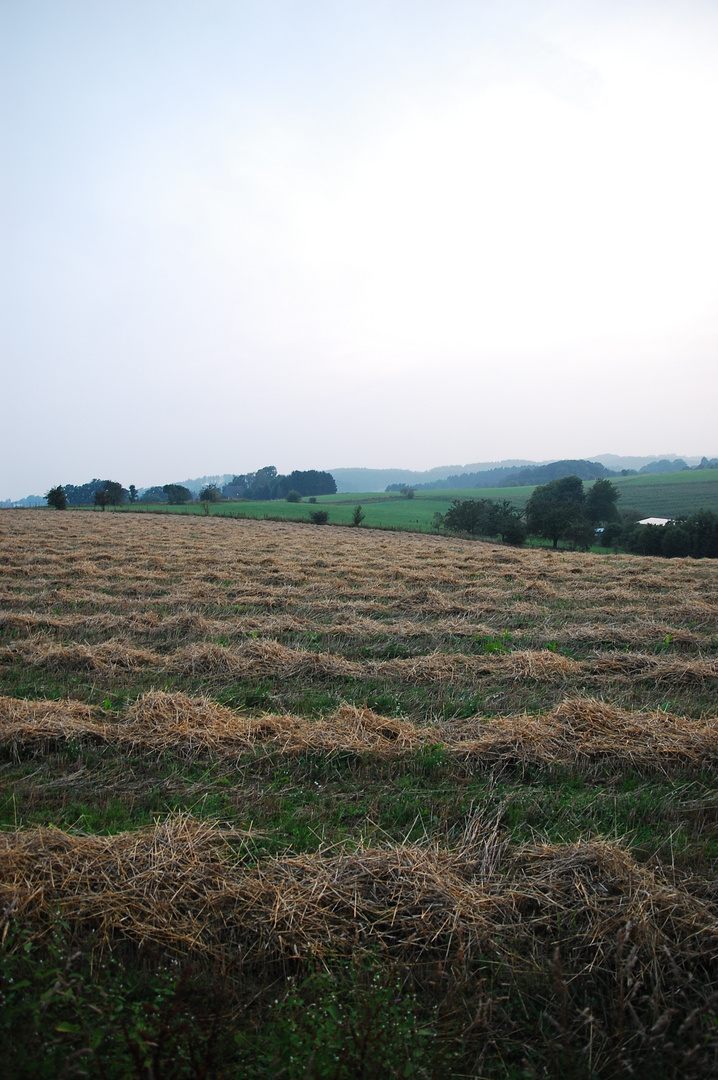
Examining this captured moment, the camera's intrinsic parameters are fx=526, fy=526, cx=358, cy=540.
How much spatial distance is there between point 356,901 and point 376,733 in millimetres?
1976

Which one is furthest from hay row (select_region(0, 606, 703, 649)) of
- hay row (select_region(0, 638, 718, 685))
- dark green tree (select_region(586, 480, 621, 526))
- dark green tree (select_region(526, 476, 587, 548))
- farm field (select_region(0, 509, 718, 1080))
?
dark green tree (select_region(586, 480, 621, 526))

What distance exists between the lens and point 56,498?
49031 mm

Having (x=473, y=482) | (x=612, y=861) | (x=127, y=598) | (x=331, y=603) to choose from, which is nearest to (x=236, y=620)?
(x=331, y=603)

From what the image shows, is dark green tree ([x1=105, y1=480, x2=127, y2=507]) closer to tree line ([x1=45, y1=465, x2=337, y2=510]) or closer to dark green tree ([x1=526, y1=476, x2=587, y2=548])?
tree line ([x1=45, y1=465, x2=337, y2=510])

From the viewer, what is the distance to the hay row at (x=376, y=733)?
14.4ft

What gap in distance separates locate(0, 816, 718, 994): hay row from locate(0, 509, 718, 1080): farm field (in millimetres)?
14

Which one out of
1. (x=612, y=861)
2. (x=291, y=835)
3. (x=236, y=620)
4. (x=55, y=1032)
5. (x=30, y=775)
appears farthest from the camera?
(x=236, y=620)

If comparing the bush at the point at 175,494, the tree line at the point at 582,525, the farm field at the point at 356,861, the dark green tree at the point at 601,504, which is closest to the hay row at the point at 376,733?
the farm field at the point at 356,861

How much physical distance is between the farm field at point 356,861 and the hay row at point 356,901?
1cm

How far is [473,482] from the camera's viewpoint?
149 meters

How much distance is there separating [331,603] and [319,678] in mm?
3847

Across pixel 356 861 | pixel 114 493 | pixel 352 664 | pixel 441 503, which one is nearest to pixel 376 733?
pixel 356 861

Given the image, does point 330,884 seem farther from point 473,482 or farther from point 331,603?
point 473,482

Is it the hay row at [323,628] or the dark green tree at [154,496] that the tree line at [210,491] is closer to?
the dark green tree at [154,496]
